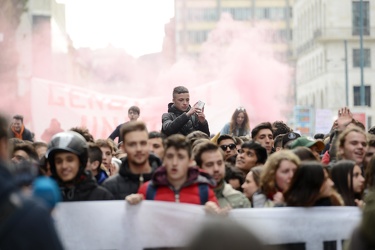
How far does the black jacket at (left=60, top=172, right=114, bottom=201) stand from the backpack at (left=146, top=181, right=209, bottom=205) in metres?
0.40

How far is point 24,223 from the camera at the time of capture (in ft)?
14.6

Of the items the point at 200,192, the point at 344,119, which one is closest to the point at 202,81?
the point at 344,119

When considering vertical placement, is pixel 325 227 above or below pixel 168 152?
below

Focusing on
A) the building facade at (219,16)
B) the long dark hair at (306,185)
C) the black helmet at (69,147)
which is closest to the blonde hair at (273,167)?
the long dark hair at (306,185)

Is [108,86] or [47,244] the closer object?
[47,244]

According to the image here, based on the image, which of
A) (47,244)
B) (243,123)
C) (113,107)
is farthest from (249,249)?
(113,107)

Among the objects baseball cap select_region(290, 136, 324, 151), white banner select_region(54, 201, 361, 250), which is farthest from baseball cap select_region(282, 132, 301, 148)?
white banner select_region(54, 201, 361, 250)

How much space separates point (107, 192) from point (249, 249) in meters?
4.90

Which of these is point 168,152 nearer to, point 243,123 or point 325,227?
point 325,227

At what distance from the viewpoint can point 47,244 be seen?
4473 mm

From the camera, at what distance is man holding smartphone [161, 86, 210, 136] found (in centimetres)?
1219

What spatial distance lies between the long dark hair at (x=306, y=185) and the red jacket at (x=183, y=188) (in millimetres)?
525

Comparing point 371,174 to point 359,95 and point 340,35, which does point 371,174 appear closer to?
point 359,95

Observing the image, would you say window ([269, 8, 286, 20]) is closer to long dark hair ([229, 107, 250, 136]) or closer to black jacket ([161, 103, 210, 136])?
long dark hair ([229, 107, 250, 136])
